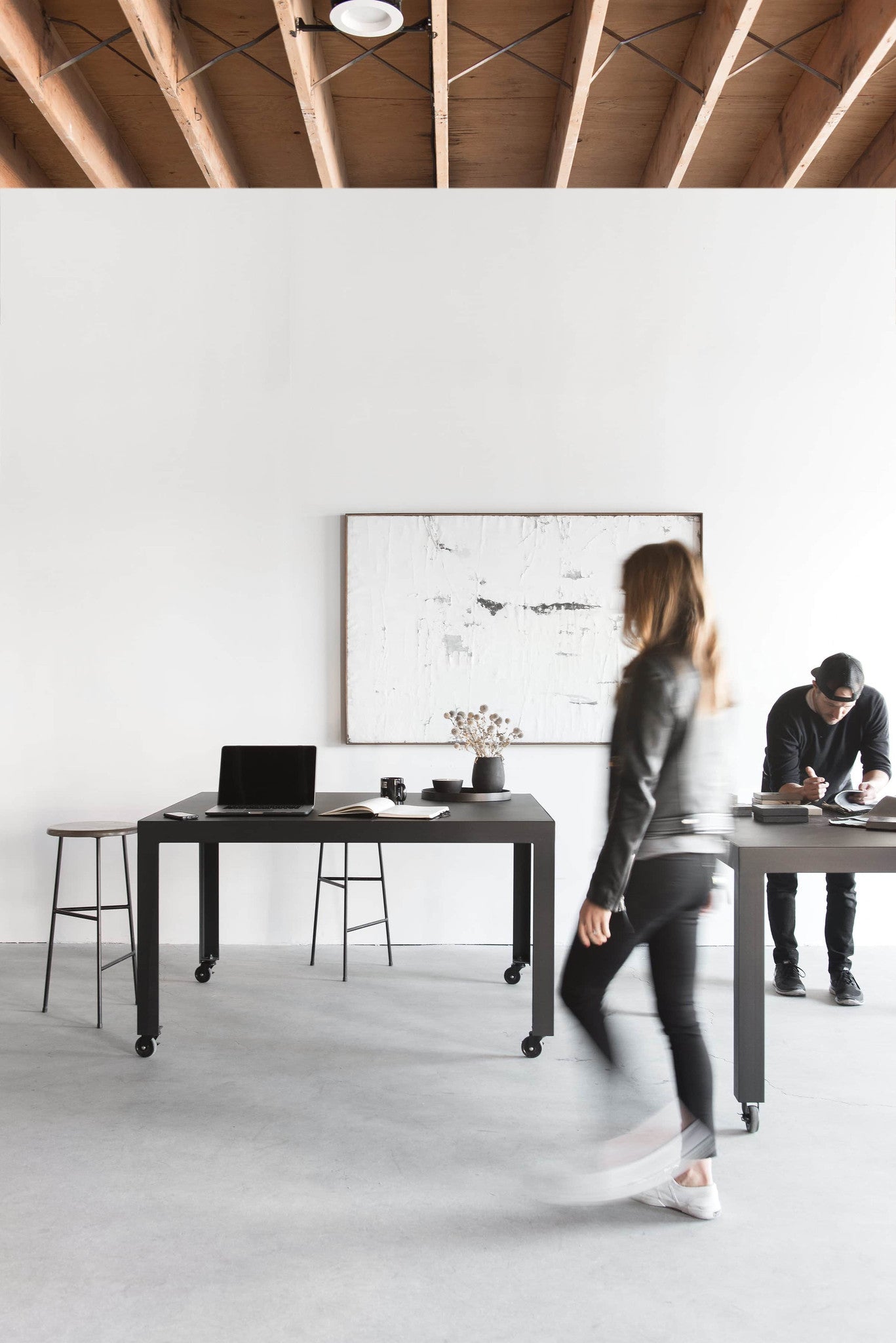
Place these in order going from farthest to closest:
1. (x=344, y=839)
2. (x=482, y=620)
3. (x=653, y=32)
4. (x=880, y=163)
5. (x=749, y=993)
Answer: (x=880, y=163) → (x=482, y=620) → (x=653, y=32) → (x=344, y=839) → (x=749, y=993)

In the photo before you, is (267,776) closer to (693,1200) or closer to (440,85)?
(693,1200)

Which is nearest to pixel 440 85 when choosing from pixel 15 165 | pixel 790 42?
pixel 790 42

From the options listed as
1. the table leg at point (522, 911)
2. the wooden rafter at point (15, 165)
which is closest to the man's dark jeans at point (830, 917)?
the table leg at point (522, 911)

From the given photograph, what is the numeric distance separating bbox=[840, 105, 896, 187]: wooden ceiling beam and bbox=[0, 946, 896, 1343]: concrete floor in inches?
157

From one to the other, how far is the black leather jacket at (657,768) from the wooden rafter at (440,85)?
2935 mm

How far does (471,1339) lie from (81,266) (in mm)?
4812

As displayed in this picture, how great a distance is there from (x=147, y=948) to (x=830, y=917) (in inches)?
103

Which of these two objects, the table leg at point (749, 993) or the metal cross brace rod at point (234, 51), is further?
the metal cross brace rod at point (234, 51)

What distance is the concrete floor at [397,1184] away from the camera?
2.09m

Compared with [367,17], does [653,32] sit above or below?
above

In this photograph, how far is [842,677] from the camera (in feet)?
12.7

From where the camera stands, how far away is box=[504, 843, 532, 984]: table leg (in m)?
4.40

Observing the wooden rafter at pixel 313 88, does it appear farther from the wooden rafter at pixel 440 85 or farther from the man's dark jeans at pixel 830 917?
the man's dark jeans at pixel 830 917

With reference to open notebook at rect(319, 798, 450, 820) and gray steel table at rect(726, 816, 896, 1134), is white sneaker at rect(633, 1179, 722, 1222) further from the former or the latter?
open notebook at rect(319, 798, 450, 820)
